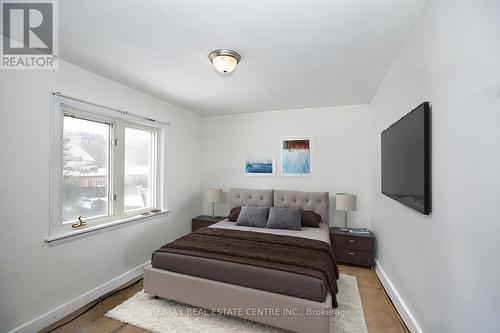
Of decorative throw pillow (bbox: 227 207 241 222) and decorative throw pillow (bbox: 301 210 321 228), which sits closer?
decorative throw pillow (bbox: 301 210 321 228)

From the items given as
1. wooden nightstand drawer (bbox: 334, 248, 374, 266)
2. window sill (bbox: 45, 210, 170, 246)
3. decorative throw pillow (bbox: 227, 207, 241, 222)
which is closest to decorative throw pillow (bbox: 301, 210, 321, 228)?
wooden nightstand drawer (bbox: 334, 248, 374, 266)

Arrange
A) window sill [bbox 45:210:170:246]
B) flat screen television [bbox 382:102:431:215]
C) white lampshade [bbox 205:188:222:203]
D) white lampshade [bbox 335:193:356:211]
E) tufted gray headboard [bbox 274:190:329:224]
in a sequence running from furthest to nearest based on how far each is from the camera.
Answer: white lampshade [bbox 205:188:222:203] → tufted gray headboard [bbox 274:190:329:224] → white lampshade [bbox 335:193:356:211] → window sill [bbox 45:210:170:246] → flat screen television [bbox 382:102:431:215]

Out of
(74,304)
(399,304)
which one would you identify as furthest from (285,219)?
(74,304)

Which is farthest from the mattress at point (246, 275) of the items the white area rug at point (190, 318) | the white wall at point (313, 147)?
the white wall at point (313, 147)

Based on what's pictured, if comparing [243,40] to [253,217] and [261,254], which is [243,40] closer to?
[261,254]

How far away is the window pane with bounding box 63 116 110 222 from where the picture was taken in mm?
2365

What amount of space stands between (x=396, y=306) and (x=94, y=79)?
4022mm

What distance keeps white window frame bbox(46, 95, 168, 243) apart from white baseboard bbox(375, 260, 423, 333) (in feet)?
10.3

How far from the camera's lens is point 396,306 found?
2.23m

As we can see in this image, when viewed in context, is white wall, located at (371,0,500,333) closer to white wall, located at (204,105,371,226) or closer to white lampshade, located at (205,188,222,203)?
white wall, located at (204,105,371,226)

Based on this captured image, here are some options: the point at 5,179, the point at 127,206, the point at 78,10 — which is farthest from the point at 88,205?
the point at 78,10

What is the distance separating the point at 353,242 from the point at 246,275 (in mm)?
1981

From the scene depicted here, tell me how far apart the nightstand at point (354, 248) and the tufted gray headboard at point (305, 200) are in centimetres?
35

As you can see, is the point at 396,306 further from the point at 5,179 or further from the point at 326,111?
the point at 5,179
